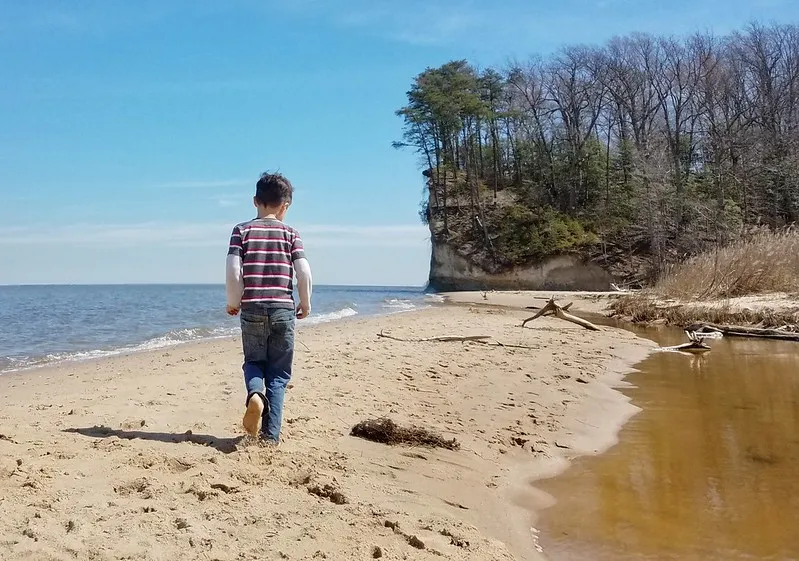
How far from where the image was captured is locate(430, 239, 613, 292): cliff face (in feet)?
140

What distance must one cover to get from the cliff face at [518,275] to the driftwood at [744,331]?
28.1m

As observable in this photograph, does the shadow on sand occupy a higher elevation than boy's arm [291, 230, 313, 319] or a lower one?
lower

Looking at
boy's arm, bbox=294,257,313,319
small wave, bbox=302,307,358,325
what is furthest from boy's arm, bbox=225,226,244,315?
small wave, bbox=302,307,358,325

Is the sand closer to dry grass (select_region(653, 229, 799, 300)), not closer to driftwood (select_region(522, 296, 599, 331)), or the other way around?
driftwood (select_region(522, 296, 599, 331))

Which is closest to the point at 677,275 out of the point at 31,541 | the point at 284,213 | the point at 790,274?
the point at 790,274

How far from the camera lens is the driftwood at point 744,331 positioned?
40.4 feet

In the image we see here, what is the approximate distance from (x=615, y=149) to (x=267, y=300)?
5028 centimetres

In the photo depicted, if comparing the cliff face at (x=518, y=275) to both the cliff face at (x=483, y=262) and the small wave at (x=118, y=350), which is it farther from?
the small wave at (x=118, y=350)

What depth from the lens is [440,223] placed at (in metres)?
49.5

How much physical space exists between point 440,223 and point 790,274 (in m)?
34.5

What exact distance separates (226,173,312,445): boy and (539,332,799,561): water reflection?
1.89 metres

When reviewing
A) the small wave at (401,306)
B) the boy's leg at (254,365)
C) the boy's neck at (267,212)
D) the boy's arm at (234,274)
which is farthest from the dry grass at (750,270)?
the boy's arm at (234,274)

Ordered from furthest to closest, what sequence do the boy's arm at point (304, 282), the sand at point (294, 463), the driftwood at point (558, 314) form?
the driftwood at point (558, 314) → the boy's arm at point (304, 282) → the sand at point (294, 463)

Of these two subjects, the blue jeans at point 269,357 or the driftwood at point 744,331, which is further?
the driftwood at point 744,331
